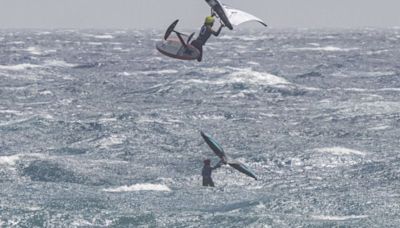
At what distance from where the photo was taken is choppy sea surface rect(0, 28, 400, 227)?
32.1 m

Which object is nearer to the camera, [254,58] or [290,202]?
[290,202]

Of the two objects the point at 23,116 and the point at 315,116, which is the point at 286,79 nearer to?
the point at 315,116

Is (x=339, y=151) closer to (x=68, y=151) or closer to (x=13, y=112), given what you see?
(x=68, y=151)

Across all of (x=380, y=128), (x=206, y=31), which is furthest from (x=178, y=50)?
(x=380, y=128)

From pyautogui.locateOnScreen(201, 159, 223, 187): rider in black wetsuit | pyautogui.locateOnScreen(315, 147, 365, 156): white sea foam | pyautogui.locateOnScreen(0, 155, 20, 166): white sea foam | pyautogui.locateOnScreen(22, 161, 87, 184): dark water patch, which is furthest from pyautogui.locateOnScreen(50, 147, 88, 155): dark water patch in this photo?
pyautogui.locateOnScreen(315, 147, 365, 156): white sea foam

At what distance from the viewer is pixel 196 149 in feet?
153

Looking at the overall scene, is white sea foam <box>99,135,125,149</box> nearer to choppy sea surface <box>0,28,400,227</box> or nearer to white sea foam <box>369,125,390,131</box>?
choppy sea surface <box>0,28,400,227</box>

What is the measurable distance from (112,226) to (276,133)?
73.6ft

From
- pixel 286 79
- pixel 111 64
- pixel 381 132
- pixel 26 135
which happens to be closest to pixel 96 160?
pixel 26 135

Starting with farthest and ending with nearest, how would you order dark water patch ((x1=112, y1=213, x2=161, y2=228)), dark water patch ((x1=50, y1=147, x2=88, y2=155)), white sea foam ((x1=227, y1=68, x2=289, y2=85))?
white sea foam ((x1=227, y1=68, x2=289, y2=85)) < dark water patch ((x1=50, y1=147, x2=88, y2=155)) < dark water patch ((x1=112, y1=213, x2=161, y2=228))

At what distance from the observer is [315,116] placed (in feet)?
189

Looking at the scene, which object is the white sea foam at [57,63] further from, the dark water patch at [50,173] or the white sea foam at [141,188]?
the white sea foam at [141,188]

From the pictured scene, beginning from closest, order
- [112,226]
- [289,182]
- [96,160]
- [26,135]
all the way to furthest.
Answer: [112,226] < [289,182] < [96,160] < [26,135]

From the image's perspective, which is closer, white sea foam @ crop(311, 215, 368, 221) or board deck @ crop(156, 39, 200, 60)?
white sea foam @ crop(311, 215, 368, 221)
